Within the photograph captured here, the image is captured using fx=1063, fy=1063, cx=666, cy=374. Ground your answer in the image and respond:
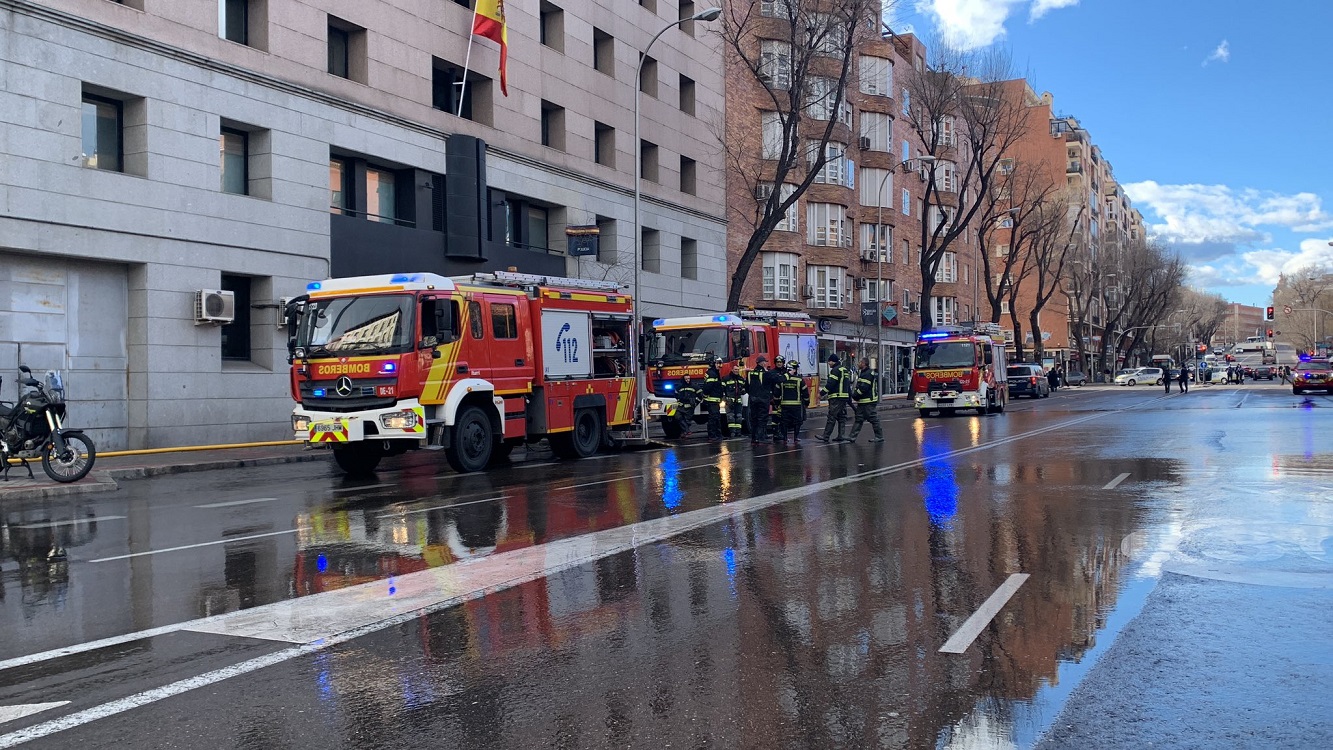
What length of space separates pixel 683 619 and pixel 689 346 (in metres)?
18.8

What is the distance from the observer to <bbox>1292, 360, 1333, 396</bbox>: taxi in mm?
49125

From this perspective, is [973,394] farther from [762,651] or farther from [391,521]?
[762,651]

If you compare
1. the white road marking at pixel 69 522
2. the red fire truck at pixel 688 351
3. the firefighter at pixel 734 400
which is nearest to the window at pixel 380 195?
the red fire truck at pixel 688 351

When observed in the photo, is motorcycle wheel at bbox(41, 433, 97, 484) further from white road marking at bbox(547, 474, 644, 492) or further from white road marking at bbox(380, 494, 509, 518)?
white road marking at bbox(547, 474, 644, 492)

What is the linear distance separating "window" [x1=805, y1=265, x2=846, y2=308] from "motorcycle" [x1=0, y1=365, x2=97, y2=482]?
128 ft

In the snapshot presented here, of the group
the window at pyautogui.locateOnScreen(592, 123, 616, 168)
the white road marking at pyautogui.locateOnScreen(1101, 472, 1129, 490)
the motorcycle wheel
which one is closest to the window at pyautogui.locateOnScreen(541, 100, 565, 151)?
the window at pyautogui.locateOnScreen(592, 123, 616, 168)

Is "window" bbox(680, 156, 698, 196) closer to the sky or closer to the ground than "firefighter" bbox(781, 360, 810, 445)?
closer to the sky

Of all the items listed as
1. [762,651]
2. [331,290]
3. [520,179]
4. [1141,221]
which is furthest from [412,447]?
[1141,221]

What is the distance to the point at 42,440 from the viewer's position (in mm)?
14297

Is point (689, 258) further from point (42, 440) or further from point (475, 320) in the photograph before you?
point (42, 440)

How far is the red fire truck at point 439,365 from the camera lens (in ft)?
48.9

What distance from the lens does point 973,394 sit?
33438mm

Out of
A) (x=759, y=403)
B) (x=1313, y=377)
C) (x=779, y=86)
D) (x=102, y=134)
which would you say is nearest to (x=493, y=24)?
(x=102, y=134)

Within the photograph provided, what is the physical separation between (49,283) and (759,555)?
15.9 m
